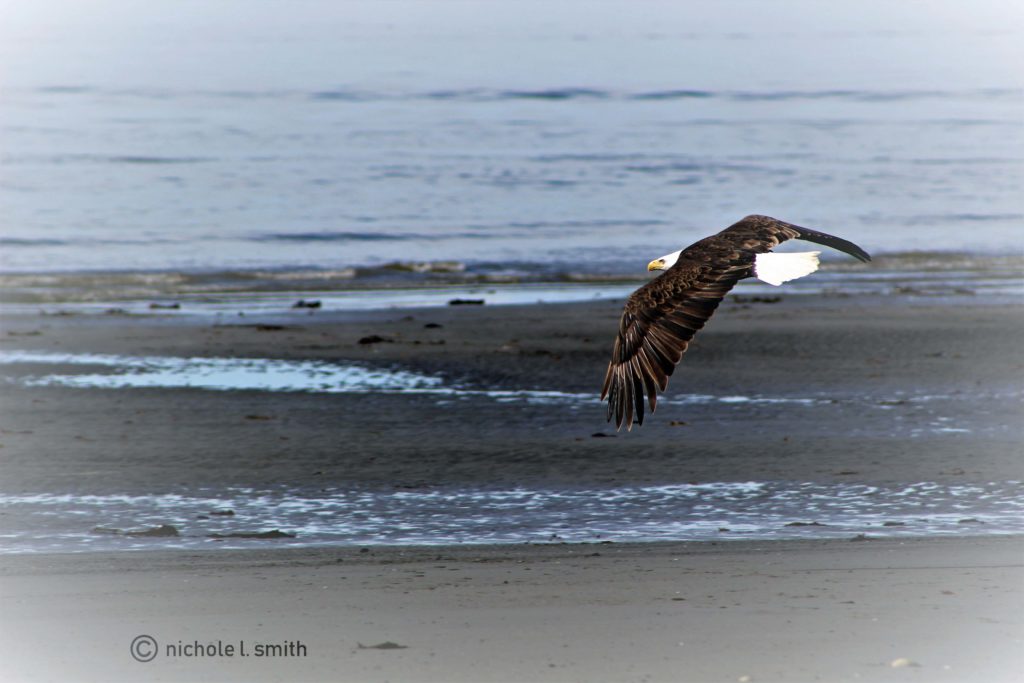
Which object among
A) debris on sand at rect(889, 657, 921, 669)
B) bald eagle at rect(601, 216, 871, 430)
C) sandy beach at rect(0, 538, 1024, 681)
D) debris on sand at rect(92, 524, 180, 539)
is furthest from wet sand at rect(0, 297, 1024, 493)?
debris on sand at rect(889, 657, 921, 669)

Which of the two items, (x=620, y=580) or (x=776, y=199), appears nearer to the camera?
(x=620, y=580)

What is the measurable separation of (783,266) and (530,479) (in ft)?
6.13

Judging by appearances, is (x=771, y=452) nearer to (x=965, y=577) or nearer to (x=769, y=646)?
(x=965, y=577)

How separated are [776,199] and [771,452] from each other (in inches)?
717

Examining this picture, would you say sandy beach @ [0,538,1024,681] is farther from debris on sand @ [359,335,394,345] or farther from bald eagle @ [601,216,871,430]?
debris on sand @ [359,335,394,345]

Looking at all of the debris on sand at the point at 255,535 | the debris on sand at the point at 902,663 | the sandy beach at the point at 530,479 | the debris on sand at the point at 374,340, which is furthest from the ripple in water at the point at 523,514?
the debris on sand at the point at 374,340

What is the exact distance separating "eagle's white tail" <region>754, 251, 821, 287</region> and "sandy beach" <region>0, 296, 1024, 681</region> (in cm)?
111

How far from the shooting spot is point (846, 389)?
9.57 meters

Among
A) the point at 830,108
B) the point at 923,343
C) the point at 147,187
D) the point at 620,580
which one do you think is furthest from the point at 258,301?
the point at 830,108

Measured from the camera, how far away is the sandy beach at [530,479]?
4.48 meters

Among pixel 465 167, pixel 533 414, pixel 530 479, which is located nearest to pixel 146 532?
pixel 530 479

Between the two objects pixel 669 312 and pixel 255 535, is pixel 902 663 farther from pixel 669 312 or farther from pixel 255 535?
pixel 255 535

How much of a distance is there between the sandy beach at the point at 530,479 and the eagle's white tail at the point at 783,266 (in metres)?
1.11

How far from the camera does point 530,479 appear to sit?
719cm
